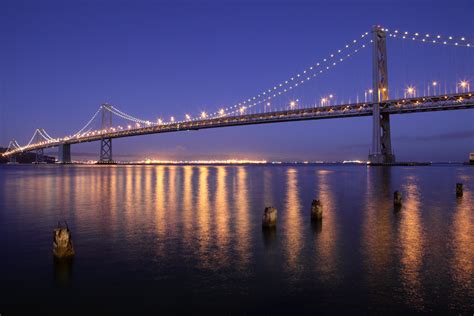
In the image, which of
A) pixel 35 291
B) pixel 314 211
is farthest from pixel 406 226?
pixel 35 291

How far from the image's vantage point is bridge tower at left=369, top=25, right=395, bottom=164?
186 ft

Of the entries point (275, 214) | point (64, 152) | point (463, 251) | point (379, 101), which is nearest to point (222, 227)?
point (275, 214)

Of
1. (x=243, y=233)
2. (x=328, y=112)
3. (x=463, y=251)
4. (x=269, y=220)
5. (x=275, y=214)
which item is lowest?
(x=463, y=251)

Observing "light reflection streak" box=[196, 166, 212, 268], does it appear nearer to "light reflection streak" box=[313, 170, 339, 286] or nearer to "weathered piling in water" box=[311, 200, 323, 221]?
"light reflection streak" box=[313, 170, 339, 286]

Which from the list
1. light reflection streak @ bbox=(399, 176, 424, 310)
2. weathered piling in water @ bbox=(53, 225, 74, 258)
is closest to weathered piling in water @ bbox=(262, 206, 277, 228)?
light reflection streak @ bbox=(399, 176, 424, 310)

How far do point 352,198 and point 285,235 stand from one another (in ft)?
32.3

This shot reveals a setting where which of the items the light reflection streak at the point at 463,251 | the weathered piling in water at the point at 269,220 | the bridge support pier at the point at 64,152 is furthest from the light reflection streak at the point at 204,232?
the bridge support pier at the point at 64,152

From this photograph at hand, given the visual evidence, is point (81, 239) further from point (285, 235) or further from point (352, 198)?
point (352, 198)

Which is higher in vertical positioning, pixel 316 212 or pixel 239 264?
pixel 316 212

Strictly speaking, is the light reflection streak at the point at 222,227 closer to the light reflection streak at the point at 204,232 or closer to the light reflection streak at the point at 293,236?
the light reflection streak at the point at 204,232

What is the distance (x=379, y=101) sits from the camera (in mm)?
57250

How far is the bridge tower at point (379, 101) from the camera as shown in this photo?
56.6m

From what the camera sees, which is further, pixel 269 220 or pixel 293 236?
pixel 269 220

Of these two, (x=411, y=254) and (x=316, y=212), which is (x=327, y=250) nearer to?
(x=411, y=254)
